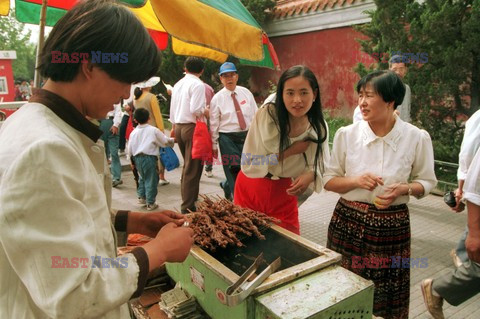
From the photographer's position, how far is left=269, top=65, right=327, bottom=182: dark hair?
2434mm

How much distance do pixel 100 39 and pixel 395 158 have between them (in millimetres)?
2032

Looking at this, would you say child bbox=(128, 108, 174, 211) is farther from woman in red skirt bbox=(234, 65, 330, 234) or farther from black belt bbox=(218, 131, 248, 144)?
woman in red skirt bbox=(234, 65, 330, 234)

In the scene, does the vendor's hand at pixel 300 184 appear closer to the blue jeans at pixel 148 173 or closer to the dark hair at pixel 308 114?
the dark hair at pixel 308 114

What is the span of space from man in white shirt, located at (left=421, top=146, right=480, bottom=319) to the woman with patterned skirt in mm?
303

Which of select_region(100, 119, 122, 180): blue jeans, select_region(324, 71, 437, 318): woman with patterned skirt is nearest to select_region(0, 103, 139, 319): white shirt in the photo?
select_region(324, 71, 437, 318): woman with patterned skirt

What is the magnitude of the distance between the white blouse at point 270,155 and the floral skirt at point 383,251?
42 centimetres

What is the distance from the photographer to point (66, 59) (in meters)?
1.07

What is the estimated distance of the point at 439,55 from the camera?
5.83 m

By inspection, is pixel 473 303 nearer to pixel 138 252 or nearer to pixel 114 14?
pixel 138 252

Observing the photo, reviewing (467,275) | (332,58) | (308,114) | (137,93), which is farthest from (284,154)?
(332,58)

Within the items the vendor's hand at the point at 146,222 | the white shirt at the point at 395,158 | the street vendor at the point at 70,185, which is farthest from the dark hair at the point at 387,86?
the street vendor at the point at 70,185

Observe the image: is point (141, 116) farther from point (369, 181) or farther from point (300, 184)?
point (369, 181)

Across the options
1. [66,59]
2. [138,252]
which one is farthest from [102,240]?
[66,59]

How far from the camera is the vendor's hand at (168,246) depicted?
121 cm
